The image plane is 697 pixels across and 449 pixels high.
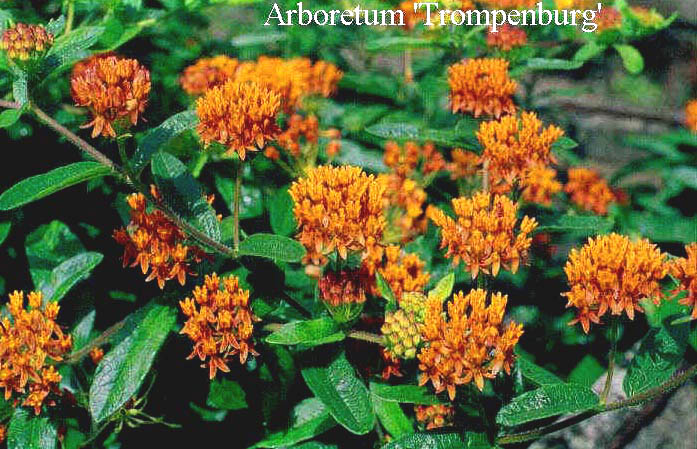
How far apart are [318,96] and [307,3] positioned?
1.04 meters

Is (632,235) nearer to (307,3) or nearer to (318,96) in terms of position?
(318,96)

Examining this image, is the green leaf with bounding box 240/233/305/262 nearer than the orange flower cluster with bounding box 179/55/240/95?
Yes

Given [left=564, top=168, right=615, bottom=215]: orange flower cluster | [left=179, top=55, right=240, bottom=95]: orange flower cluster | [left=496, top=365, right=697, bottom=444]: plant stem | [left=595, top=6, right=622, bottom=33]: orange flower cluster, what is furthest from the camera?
[left=564, top=168, right=615, bottom=215]: orange flower cluster

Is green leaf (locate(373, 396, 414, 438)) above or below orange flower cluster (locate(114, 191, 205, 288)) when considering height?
below

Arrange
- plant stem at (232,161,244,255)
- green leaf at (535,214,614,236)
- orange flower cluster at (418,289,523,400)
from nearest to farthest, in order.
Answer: orange flower cluster at (418,289,523,400) → plant stem at (232,161,244,255) → green leaf at (535,214,614,236)

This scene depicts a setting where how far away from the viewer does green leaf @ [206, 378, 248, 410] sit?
198 centimetres

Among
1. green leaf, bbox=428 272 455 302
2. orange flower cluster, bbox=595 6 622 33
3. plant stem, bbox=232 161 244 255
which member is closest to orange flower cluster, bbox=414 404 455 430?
green leaf, bbox=428 272 455 302

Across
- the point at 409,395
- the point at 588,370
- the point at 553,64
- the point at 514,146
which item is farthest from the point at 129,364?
the point at 553,64

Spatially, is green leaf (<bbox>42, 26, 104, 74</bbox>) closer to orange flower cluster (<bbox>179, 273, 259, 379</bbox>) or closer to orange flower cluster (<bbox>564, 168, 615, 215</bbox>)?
orange flower cluster (<bbox>179, 273, 259, 379</bbox>)

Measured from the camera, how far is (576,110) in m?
4.17

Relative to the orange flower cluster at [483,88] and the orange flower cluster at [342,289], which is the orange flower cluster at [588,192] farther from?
the orange flower cluster at [342,289]

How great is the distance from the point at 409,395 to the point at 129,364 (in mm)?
581

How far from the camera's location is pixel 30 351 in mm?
1802

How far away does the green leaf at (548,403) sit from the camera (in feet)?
5.39
